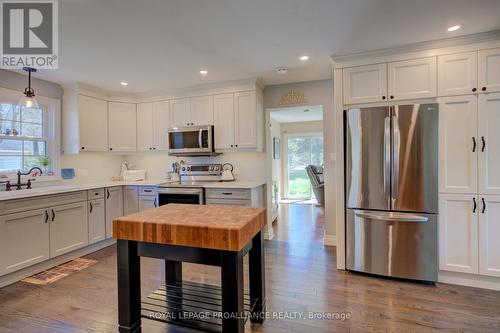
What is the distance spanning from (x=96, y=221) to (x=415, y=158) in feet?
13.3

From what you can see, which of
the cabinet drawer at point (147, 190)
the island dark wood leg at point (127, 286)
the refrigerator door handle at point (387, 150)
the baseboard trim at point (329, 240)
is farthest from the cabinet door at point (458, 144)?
the cabinet drawer at point (147, 190)

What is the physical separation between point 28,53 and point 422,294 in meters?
4.57

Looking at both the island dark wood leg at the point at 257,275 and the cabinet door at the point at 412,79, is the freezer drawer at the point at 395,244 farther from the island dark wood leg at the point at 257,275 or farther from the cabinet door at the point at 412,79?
the island dark wood leg at the point at 257,275

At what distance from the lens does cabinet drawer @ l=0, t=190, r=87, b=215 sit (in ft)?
8.44

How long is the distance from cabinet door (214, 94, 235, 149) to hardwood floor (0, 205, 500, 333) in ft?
6.05

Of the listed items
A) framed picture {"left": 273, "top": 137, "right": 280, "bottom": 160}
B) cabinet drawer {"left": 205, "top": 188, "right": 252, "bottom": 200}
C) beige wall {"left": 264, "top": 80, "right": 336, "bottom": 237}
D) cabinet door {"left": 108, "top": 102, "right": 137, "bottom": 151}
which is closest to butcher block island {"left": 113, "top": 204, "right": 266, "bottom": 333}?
cabinet drawer {"left": 205, "top": 188, "right": 252, "bottom": 200}

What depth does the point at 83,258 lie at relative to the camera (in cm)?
334

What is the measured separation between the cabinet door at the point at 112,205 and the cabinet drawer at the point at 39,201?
1.32ft

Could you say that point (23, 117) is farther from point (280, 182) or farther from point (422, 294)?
point (280, 182)

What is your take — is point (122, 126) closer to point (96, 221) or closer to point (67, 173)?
point (67, 173)

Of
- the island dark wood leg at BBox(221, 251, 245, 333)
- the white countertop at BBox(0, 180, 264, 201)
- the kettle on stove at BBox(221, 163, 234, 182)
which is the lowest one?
the island dark wood leg at BBox(221, 251, 245, 333)

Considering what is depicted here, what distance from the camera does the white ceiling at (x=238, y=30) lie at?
1967mm

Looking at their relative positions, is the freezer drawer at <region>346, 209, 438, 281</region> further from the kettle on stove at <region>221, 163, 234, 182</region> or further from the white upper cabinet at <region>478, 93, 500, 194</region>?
the kettle on stove at <region>221, 163, 234, 182</region>

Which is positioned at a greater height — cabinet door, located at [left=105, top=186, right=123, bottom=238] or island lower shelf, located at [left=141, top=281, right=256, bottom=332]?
cabinet door, located at [left=105, top=186, right=123, bottom=238]
